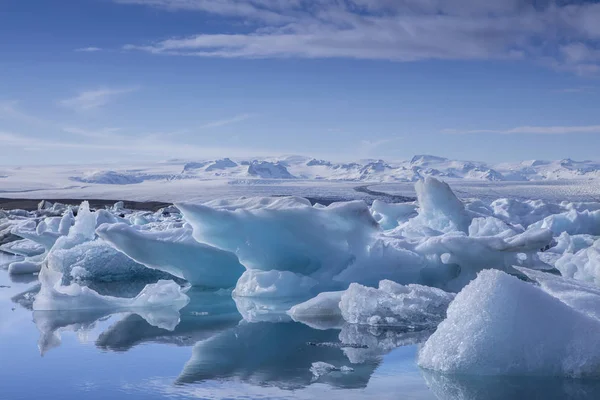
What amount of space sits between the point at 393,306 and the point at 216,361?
1606 millimetres

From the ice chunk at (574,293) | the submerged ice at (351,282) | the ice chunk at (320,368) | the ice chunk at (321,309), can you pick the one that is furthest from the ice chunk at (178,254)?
the ice chunk at (574,293)

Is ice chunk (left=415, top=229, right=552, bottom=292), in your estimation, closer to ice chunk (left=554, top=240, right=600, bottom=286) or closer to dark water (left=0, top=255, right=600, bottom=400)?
ice chunk (left=554, top=240, right=600, bottom=286)

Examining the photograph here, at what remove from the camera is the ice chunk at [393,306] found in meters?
5.49

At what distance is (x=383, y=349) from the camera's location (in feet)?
15.5

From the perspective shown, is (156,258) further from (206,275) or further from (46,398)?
(46,398)

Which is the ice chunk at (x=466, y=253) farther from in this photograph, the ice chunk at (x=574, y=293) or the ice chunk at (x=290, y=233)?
the ice chunk at (x=574, y=293)

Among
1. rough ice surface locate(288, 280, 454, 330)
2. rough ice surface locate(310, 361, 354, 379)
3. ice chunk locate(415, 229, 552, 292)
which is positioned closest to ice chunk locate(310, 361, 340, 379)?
rough ice surface locate(310, 361, 354, 379)

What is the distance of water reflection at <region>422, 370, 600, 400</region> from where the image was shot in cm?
365

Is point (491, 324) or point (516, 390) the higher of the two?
point (491, 324)

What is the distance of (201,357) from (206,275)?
3563mm

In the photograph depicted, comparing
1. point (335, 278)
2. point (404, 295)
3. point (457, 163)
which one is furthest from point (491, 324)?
point (457, 163)

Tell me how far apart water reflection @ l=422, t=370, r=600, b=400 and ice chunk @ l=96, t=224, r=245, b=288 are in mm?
4252

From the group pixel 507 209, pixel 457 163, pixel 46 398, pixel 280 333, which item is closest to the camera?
pixel 46 398

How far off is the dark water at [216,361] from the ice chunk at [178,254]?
4.38 feet
